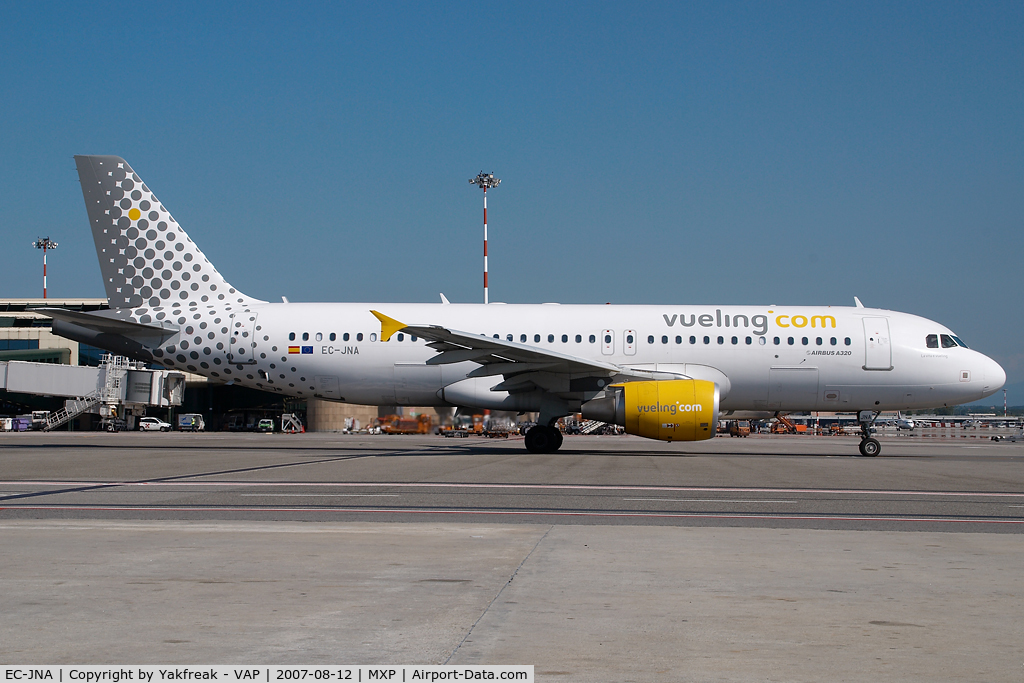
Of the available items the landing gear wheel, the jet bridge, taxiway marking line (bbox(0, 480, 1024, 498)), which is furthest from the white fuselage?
the jet bridge

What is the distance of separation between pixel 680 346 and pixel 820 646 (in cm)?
1758

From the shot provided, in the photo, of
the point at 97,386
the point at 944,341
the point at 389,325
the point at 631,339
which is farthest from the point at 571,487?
the point at 97,386

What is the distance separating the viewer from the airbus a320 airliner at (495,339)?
839 inches

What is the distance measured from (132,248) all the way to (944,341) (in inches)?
880

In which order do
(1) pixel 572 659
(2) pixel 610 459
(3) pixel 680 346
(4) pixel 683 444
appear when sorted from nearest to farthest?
1. (1) pixel 572 659
2. (2) pixel 610 459
3. (3) pixel 680 346
4. (4) pixel 683 444

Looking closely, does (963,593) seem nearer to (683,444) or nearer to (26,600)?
(26,600)

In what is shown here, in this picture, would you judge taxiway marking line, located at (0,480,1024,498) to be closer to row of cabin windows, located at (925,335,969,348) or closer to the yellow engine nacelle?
the yellow engine nacelle

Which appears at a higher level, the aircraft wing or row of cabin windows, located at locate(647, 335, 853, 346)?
row of cabin windows, located at locate(647, 335, 853, 346)

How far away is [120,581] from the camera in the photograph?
207 inches

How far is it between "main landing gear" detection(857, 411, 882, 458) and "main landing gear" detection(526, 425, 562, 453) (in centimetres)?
820

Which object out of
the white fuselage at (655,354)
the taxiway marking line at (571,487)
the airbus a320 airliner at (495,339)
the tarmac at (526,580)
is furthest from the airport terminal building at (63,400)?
the tarmac at (526,580)

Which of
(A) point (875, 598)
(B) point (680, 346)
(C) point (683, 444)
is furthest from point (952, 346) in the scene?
(A) point (875, 598)

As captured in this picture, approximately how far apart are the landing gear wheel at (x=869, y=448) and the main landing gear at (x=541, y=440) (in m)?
8.14

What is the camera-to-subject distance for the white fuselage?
21.3 metres
